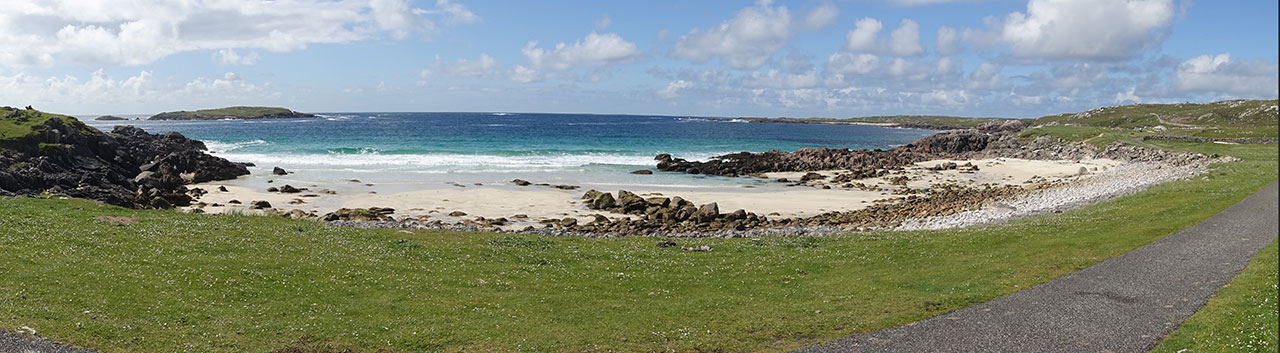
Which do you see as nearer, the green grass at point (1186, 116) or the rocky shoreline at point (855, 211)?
the rocky shoreline at point (855, 211)

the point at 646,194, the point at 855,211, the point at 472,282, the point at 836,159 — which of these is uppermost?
the point at 472,282

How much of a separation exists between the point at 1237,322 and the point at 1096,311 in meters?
2.75

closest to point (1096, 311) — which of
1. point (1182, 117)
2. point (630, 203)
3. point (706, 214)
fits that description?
point (706, 214)

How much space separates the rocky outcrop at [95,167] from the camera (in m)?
37.0

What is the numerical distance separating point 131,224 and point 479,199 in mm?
27820

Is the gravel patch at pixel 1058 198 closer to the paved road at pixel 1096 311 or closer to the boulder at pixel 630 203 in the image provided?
the paved road at pixel 1096 311

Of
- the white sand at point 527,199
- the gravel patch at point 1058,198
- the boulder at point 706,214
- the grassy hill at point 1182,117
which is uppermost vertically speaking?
the grassy hill at point 1182,117

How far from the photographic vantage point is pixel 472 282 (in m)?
19.7

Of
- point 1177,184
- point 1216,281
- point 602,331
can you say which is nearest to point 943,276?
point 1216,281

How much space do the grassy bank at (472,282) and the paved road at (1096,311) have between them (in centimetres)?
78

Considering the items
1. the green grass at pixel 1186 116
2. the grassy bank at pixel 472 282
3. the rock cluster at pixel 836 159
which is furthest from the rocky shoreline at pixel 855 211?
the green grass at pixel 1186 116

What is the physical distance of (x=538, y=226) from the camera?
39938 mm

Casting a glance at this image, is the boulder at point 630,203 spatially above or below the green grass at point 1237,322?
below

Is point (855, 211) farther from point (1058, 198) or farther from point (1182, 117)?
point (1182, 117)
